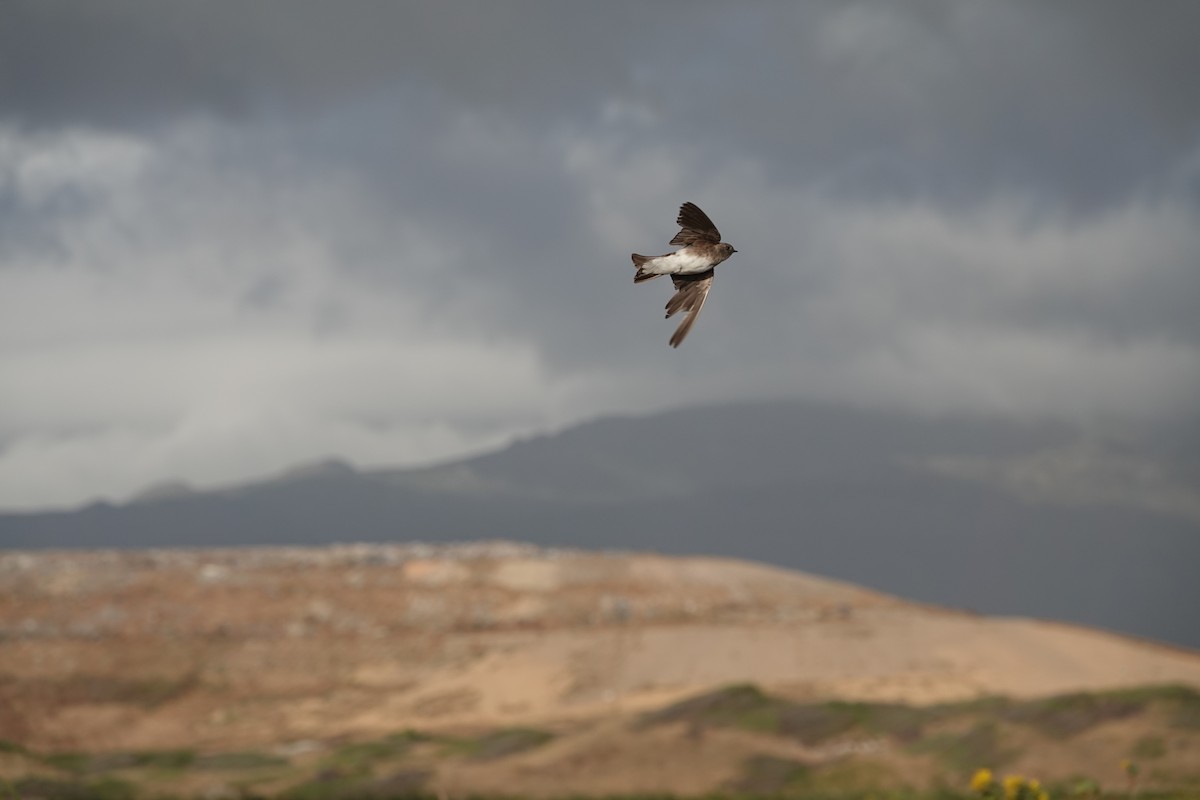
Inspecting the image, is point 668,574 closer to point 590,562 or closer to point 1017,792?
point 590,562

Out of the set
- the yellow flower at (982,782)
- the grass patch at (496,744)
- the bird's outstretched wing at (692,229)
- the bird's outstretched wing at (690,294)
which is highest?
the bird's outstretched wing at (692,229)

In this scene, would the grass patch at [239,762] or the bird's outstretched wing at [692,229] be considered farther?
the grass patch at [239,762]

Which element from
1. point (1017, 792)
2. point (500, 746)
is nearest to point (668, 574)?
point (500, 746)

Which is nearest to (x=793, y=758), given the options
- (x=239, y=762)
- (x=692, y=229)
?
(x=239, y=762)

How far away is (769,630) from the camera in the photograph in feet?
212

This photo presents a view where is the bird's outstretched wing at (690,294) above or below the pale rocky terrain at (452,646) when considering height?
above

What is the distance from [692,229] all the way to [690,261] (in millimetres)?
202

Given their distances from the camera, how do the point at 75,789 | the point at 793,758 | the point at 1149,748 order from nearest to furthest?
the point at 1149,748 < the point at 75,789 < the point at 793,758

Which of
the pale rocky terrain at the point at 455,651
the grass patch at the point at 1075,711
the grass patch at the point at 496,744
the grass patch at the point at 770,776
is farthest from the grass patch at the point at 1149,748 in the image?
the grass patch at the point at 496,744

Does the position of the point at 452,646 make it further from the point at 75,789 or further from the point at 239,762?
the point at 75,789

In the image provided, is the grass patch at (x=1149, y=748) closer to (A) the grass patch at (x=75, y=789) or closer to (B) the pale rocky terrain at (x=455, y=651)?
(B) the pale rocky terrain at (x=455, y=651)

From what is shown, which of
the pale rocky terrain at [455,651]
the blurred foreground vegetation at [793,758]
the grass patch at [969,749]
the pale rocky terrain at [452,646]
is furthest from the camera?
the pale rocky terrain at [452,646]

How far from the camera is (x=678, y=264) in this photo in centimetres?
621

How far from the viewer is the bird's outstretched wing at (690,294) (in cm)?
614
